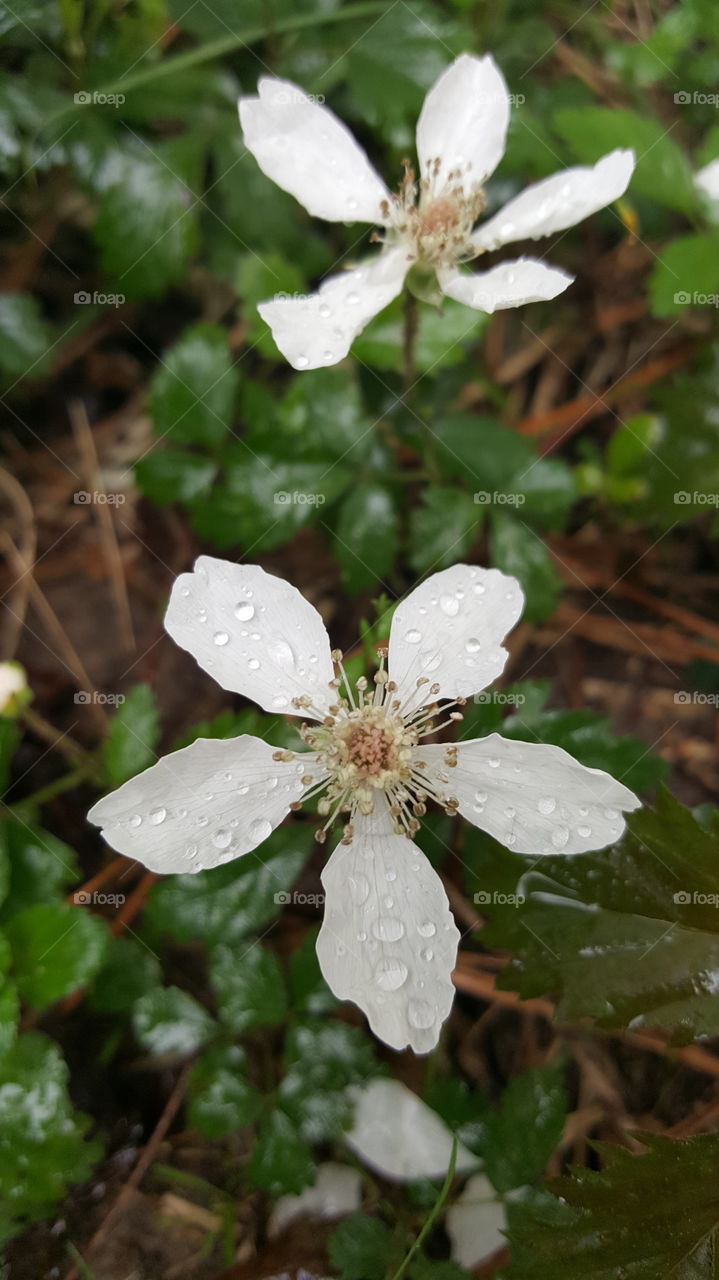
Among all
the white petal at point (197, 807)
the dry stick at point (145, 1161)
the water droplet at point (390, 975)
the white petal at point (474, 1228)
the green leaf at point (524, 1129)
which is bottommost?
the white petal at point (474, 1228)

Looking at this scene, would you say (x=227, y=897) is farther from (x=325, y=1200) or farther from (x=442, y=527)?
(x=442, y=527)

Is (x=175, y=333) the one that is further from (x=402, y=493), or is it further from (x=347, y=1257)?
(x=347, y=1257)

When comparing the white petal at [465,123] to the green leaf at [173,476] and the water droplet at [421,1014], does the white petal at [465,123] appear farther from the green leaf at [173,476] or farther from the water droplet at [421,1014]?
the water droplet at [421,1014]

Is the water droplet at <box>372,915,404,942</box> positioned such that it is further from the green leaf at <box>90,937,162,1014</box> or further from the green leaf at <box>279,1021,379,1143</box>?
the green leaf at <box>90,937,162,1014</box>

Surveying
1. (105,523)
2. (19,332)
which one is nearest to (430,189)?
(19,332)

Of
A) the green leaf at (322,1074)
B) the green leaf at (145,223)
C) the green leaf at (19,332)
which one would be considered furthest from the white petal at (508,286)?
the green leaf at (322,1074)

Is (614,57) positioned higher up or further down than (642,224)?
higher up

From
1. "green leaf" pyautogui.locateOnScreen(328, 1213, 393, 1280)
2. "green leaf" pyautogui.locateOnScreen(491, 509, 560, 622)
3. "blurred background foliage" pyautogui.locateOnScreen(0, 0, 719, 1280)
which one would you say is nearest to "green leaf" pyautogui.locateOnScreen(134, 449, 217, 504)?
"blurred background foliage" pyautogui.locateOnScreen(0, 0, 719, 1280)

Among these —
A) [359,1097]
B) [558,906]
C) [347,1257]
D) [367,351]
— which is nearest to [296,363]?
[367,351]
